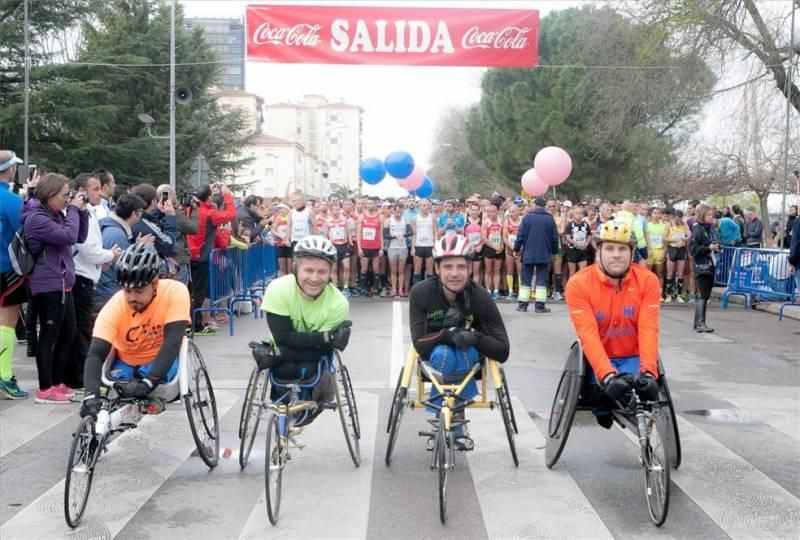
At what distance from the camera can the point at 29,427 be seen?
742 cm

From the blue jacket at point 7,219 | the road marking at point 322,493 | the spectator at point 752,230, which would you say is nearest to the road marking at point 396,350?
the road marking at point 322,493

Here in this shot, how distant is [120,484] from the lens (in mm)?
5934

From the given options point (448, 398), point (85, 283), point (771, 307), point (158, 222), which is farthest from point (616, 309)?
point (771, 307)

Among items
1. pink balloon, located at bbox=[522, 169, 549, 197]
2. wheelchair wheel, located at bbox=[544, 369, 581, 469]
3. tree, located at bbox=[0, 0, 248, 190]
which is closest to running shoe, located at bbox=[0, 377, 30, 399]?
wheelchair wheel, located at bbox=[544, 369, 581, 469]

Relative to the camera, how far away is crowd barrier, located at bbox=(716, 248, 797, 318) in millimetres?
16312

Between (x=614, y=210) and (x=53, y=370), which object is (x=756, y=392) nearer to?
(x=53, y=370)

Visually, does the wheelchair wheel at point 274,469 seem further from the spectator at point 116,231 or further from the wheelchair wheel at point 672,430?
the spectator at point 116,231

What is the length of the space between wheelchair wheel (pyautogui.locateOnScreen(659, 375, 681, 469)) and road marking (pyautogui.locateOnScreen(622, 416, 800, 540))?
9 centimetres

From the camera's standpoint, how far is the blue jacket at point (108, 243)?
8.99 metres

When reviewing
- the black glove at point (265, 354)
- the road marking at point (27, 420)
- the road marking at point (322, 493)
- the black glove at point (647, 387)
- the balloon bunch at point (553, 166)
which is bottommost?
the road marking at point (27, 420)

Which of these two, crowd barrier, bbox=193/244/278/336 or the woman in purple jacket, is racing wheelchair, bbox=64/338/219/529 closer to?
the woman in purple jacket

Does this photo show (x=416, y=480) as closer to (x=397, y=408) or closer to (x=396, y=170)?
(x=397, y=408)

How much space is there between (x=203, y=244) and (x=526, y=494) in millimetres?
8255

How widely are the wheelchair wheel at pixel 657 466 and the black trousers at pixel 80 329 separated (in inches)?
217
